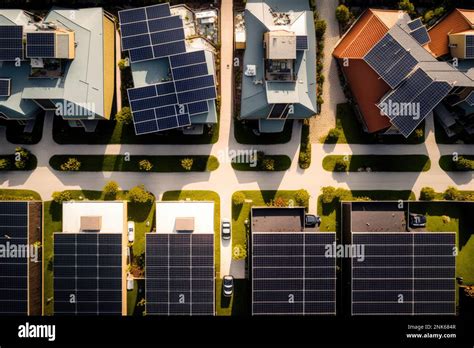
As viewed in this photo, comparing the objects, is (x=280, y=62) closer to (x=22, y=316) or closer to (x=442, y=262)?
(x=442, y=262)

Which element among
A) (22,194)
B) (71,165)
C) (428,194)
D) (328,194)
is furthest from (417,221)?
(22,194)

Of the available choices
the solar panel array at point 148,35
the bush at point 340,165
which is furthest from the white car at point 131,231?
the bush at point 340,165

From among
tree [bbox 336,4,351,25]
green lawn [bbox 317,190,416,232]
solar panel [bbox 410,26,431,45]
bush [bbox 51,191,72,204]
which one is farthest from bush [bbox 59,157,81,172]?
solar panel [bbox 410,26,431,45]

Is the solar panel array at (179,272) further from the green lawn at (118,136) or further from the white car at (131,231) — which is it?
the green lawn at (118,136)

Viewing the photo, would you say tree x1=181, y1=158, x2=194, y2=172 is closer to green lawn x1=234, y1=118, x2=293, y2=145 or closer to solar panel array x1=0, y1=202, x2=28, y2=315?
green lawn x1=234, y1=118, x2=293, y2=145

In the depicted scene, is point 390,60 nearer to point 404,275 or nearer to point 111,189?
point 404,275

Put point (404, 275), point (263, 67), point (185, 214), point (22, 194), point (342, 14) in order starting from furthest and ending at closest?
point (22, 194)
point (342, 14)
point (185, 214)
point (263, 67)
point (404, 275)

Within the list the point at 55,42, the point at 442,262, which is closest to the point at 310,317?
the point at 442,262
